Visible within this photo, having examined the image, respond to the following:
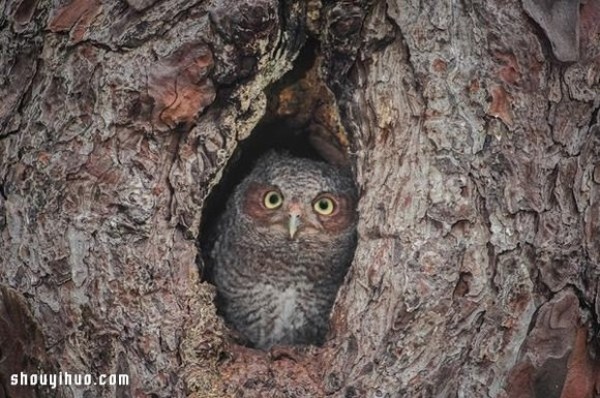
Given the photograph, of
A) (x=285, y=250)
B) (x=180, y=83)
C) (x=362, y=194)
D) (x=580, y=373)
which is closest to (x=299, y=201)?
(x=285, y=250)

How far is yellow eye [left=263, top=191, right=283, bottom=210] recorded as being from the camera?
167 inches

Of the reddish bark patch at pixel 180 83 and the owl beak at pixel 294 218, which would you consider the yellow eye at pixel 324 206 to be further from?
the reddish bark patch at pixel 180 83

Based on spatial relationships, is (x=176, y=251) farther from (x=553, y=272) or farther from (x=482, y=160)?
(x=553, y=272)

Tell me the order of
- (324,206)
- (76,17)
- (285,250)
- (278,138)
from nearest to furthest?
(76,17) < (324,206) < (285,250) < (278,138)

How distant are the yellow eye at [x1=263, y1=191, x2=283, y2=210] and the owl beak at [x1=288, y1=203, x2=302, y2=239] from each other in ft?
0.41

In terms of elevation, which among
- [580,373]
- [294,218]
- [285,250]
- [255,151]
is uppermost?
[255,151]

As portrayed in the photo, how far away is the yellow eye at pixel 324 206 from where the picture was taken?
4188 millimetres

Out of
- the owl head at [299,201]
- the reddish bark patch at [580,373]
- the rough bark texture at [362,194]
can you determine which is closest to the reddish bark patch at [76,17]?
the rough bark texture at [362,194]

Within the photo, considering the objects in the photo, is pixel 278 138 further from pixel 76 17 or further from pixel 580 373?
pixel 580 373

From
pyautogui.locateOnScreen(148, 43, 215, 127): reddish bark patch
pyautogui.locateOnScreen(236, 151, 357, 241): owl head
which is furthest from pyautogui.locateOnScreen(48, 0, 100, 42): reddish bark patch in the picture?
pyautogui.locateOnScreen(236, 151, 357, 241): owl head

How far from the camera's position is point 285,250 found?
4320mm

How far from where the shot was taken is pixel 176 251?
10.9 feet

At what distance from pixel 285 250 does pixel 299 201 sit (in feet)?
1.08

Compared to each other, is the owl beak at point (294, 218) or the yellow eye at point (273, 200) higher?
the yellow eye at point (273, 200)
